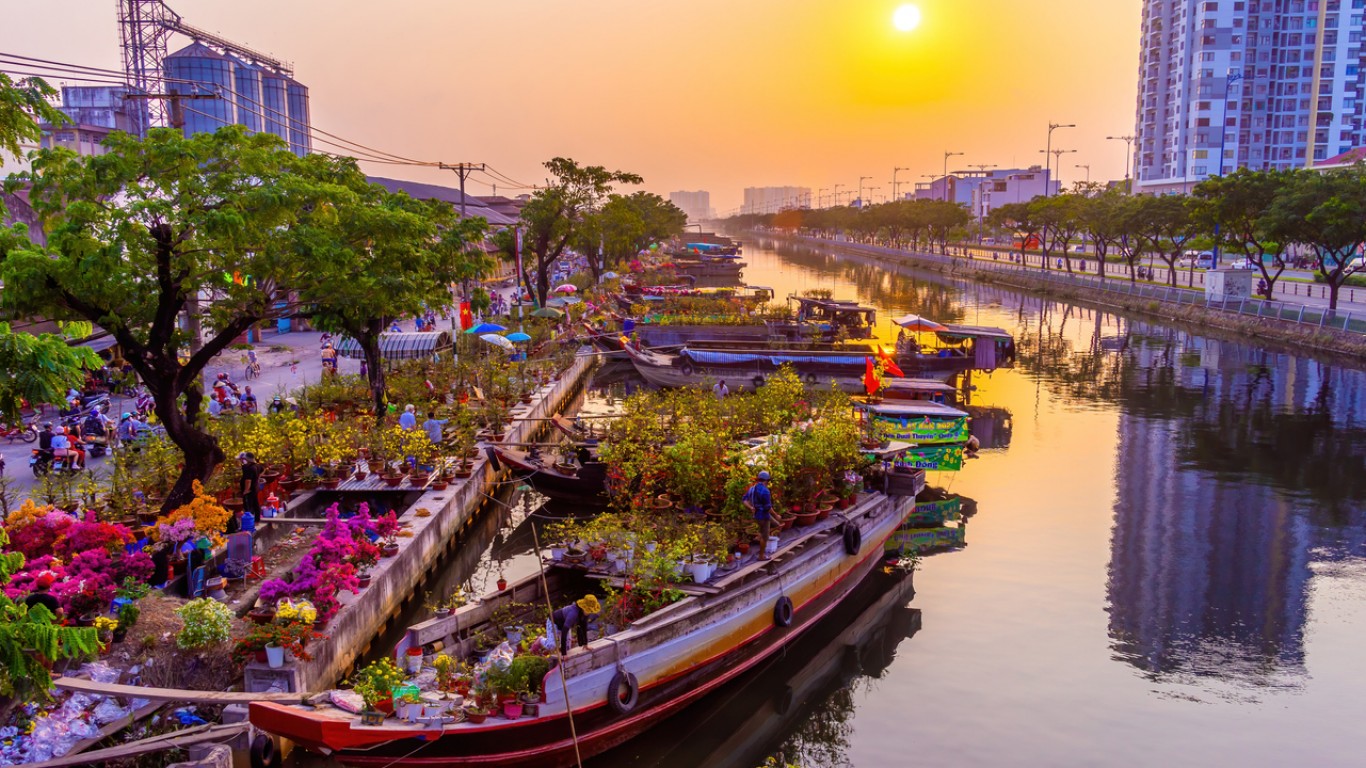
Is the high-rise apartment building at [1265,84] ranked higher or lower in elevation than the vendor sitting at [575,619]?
higher

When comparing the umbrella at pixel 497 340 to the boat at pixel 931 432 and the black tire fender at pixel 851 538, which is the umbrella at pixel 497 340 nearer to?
the boat at pixel 931 432

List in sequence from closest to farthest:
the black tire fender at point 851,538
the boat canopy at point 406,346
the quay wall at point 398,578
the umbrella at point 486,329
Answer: the quay wall at point 398,578 < the black tire fender at point 851,538 < the boat canopy at point 406,346 < the umbrella at point 486,329

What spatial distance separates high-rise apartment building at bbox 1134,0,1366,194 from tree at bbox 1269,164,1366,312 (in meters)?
92.7

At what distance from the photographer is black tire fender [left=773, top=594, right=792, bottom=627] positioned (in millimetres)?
17328

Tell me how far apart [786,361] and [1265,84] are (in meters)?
132

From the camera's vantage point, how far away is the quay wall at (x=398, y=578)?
1452 cm

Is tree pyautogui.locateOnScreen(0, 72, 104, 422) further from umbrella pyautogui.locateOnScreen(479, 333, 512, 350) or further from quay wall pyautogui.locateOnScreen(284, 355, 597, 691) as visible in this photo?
umbrella pyautogui.locateOnScreen(479, 333, 512, 350)

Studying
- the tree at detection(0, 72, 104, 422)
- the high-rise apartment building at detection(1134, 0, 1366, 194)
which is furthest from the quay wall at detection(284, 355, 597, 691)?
the high-rise apartment building at detection(1134, 0, 1366, 194)

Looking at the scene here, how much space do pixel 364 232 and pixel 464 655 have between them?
13164mm

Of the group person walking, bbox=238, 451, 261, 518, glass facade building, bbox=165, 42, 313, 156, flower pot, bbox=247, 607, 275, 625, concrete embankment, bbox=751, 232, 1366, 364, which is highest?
glass facade building, bbox=165, 42, 313, 156

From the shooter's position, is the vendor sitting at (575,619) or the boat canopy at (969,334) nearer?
the vendor sitting at (575,619)

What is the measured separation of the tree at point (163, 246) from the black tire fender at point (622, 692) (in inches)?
393

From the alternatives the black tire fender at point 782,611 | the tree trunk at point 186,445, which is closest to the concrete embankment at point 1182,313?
the black tire fender at point 782,611

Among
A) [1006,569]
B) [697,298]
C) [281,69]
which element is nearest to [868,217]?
[281,69]
